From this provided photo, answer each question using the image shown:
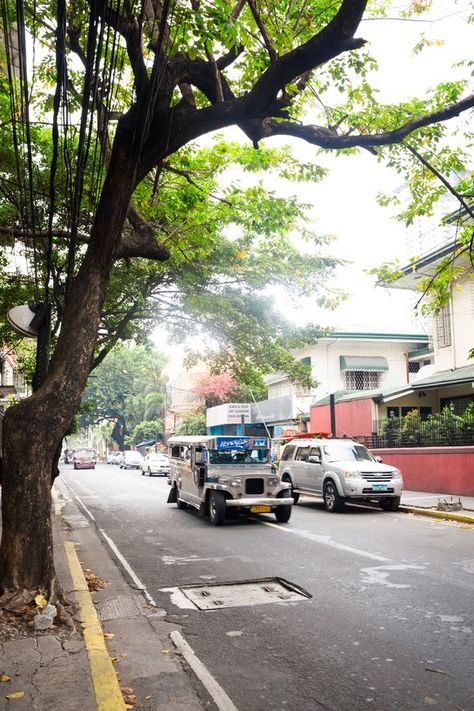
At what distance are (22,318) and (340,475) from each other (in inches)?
399

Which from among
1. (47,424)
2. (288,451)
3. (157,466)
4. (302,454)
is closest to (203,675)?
(47,424)

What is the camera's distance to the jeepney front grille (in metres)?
12.8

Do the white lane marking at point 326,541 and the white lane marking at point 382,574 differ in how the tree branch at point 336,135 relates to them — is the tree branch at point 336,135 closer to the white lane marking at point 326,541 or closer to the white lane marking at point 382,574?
the white lane marking at point 382,574

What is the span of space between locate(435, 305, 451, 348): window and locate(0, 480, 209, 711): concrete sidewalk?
18367 mm

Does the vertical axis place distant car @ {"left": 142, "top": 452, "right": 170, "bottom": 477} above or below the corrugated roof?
below

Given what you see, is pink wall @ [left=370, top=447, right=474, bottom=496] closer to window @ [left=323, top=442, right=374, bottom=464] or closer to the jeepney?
window @ [left=323, top=442, right=374, bottom=464]

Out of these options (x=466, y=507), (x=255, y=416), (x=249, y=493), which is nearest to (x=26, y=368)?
(x=249, y=493)

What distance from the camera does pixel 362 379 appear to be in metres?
31.6

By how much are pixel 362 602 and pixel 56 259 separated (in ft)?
36.2

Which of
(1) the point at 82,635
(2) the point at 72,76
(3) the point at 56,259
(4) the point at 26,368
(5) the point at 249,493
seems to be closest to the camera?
(1) the point at 82,635

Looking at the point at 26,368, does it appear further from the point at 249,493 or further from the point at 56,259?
the point at 249,493

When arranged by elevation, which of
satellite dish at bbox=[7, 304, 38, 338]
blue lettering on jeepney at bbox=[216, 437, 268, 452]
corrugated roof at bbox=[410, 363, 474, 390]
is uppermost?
corrugated roof at bbox=[410, 363, 474, 390]

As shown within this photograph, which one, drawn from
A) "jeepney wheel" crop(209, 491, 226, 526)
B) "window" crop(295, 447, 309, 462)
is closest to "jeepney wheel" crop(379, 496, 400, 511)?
"window" crop(295, 447, 309, 462)

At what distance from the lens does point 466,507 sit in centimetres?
1486
